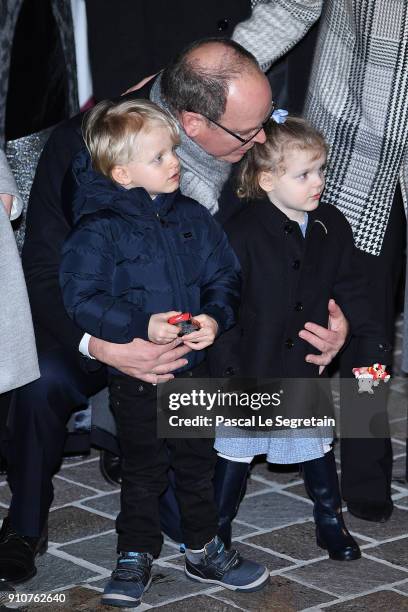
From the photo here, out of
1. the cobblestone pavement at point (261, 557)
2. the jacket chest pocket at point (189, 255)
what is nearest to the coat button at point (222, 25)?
the jacket chest pocket at point (189, 255)

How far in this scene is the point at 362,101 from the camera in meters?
4.68

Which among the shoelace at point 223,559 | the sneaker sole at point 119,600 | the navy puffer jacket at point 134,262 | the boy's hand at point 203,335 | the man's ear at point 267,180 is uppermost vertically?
the man's ear at point 267,180

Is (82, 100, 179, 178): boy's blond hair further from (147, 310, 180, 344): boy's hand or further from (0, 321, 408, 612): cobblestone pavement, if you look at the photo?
(0, 321, 408, 612): cobblestone pavement

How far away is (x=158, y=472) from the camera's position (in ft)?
14.1

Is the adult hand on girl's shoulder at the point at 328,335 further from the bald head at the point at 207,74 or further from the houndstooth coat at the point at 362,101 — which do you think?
the bald head at the point at 207,74

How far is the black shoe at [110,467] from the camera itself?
17.4 feet

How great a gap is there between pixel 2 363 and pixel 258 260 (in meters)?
0.95

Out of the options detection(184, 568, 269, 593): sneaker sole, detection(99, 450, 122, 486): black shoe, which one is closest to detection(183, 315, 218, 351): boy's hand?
detection(184, 568, 269, 593): sneaker sole

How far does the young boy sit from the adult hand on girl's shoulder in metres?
0.39

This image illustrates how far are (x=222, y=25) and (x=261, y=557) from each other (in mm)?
2129

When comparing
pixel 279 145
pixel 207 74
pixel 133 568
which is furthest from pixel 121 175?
pixel 133 568

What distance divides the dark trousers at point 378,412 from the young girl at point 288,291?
27 cm

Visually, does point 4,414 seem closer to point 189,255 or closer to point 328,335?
point 189,255

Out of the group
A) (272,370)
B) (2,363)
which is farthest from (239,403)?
(2,363)
